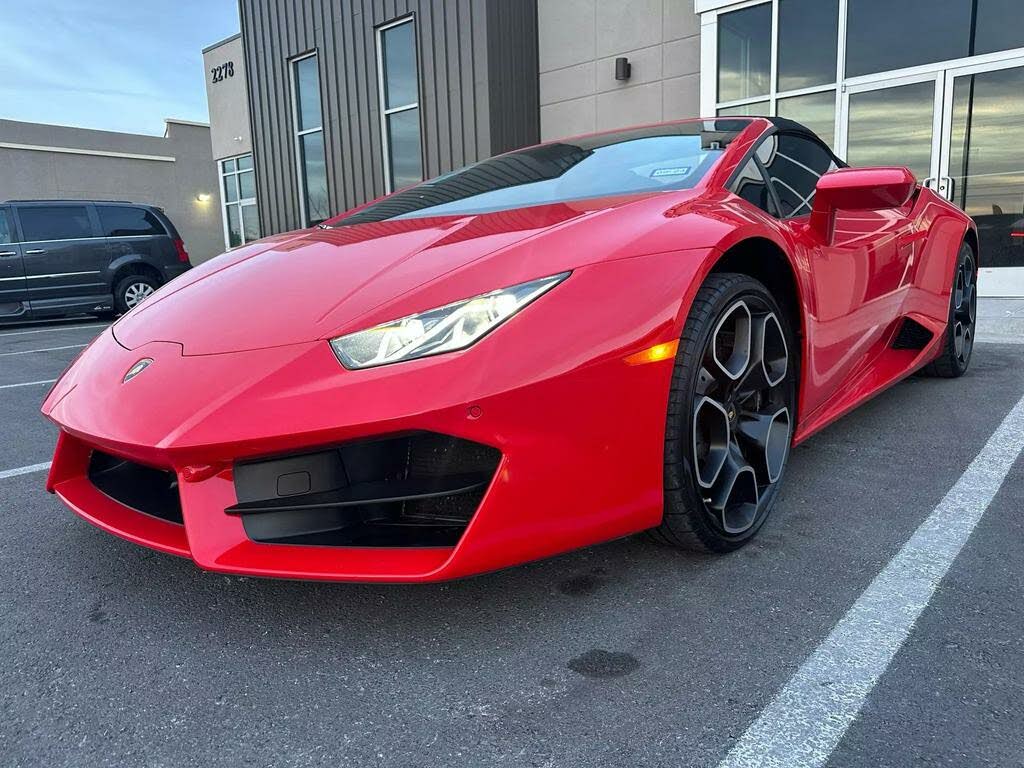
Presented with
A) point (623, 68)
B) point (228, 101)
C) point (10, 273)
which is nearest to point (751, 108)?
point (623, 68)

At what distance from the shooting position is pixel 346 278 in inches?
67.1

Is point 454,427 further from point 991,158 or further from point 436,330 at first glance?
point 991,158

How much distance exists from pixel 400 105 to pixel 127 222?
13.0ft

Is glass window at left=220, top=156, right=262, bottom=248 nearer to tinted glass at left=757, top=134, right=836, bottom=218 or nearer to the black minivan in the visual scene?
the black minivan

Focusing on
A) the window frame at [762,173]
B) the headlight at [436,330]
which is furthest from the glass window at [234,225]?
the headlight at [436,330]

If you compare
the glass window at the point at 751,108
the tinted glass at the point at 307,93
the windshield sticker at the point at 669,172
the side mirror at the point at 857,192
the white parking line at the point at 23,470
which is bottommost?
the white parking line at the point at 23,470

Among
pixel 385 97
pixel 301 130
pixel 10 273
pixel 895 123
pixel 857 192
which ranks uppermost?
pixel 385 97

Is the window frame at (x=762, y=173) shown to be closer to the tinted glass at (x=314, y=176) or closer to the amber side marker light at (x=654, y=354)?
the amber side marker light at (x=654, y=354)

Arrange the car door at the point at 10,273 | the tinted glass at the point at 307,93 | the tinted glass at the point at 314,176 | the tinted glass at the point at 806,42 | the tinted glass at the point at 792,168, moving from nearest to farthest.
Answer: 1. the tinted glass at the point at 792,168
2. the tinted glass at the point at 806,42
3. the car door at the point at 10,273
4. the tinted glass at the point at 307,93
5. the tinted glass at the point at 314,176

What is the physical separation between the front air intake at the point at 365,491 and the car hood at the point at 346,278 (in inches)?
10.1

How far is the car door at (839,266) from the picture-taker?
220cm

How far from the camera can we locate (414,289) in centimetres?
152

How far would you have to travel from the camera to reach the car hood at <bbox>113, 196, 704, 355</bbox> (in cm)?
150

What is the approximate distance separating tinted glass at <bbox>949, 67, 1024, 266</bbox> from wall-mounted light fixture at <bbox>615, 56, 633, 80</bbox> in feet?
11.3
